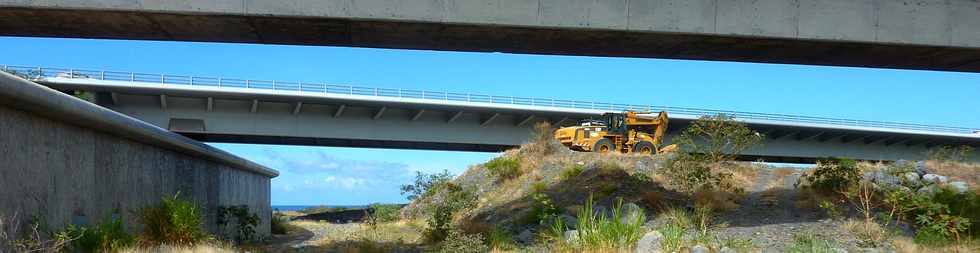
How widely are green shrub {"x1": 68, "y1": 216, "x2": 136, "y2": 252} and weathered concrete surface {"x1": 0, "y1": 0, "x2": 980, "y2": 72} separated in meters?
3.31

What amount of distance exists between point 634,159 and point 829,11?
13887 millimetres

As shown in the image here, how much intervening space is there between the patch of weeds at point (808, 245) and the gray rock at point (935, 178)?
31.2 ft

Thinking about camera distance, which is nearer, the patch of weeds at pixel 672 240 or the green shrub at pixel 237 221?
the patch of weeds at pixel 672 240

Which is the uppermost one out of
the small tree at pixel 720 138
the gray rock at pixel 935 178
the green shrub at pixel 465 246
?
the small tree at pixel 720 138

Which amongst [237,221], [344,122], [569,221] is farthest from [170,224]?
[344,122]

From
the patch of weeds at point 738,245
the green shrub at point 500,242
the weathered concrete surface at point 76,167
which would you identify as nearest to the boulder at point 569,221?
the green shrub at point 500,242

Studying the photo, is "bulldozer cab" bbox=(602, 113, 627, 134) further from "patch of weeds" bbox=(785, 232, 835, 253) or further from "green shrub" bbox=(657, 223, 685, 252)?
"green shrub" bbox=(657, 223, 685, 252)

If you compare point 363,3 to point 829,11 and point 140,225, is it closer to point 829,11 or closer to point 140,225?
→ point 140,225

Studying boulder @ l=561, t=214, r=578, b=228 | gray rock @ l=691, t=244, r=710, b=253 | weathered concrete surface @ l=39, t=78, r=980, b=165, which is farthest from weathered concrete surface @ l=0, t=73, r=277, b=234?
weathered concrete surface @ l=39, t=78, r=980, b=165

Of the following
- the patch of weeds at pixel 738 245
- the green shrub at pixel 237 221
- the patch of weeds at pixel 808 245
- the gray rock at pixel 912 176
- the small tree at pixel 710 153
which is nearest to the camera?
the patch of weeds at pixel 808 245

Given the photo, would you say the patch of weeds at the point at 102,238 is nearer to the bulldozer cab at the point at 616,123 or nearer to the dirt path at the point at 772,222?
the dirt path at the point at 772,222

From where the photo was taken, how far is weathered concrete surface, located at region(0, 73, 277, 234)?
27.5ft

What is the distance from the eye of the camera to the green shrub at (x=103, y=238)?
9445 mm

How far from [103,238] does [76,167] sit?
45.5 inches
